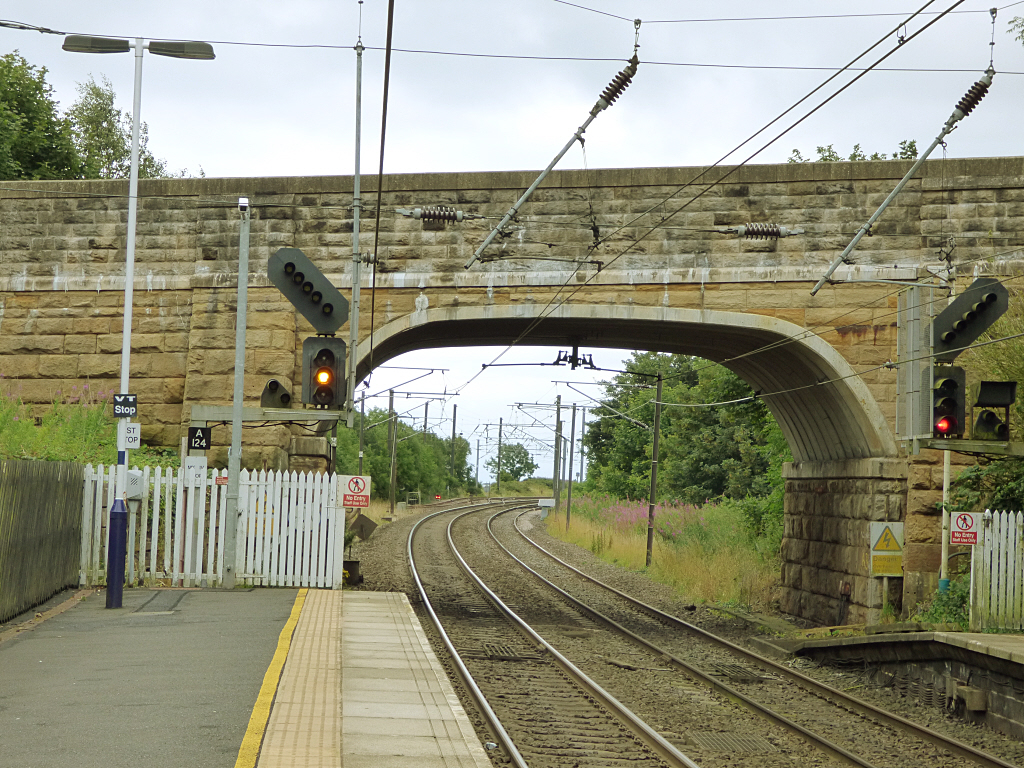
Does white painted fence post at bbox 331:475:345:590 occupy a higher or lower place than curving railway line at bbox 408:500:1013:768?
higher

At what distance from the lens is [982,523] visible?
45.8ft

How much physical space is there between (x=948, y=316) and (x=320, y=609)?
824 cm

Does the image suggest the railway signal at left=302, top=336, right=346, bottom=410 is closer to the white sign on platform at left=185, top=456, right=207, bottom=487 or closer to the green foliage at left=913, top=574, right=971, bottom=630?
the white sign on platform at left=185, top=456, right=207, bottom=487

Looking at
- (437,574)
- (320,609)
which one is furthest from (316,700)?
(437,574)

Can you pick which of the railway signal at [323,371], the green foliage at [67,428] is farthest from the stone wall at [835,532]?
the green foliage at [67,428]

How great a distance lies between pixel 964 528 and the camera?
13844mm

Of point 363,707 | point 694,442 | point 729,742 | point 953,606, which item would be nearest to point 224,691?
point 363,707

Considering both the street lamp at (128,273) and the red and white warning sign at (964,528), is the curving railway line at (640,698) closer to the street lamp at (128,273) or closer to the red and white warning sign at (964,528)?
the red and white warning sign at (964,528)

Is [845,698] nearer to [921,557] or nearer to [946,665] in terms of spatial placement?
[946,665]

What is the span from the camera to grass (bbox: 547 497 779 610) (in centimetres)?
2197

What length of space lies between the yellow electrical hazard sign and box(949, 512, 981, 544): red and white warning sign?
1.82 meters

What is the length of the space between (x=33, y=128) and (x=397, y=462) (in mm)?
42092

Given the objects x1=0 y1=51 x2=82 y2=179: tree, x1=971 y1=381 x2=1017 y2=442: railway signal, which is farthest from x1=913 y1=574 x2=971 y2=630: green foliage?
x1=0 y1=51 x2=82 y2=179: tree

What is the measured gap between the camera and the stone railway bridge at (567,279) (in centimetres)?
1605
